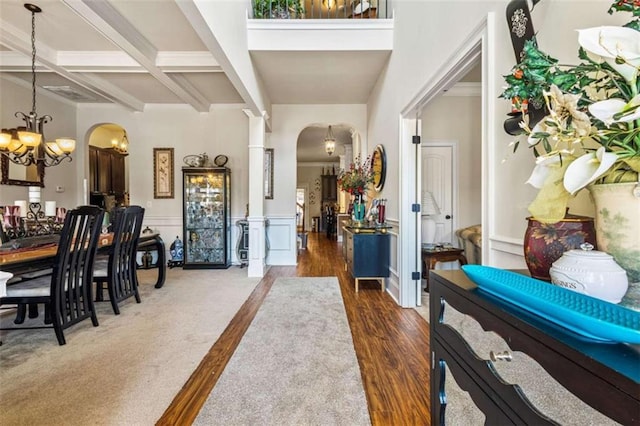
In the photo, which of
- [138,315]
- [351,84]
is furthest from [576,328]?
[351,84]

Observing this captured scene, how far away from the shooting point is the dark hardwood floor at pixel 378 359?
164cm

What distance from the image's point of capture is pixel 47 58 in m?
3.68

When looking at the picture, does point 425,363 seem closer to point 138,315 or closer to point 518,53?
point 518,53

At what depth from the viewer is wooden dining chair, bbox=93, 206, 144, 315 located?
310 cm

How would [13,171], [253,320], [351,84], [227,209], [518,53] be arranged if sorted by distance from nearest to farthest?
[518,53] < [253,320] < [13,171] < [351,84] < [227,209]

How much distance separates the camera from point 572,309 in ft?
1.81

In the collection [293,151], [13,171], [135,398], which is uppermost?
[293,151]

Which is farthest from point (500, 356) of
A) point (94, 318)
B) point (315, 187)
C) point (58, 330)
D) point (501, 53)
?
point (315, 187)

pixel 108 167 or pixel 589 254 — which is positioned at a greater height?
pixel 108 167

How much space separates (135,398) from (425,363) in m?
1.90

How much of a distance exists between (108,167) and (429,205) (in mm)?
7480

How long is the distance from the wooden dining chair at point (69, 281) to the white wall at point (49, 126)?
2.65 m

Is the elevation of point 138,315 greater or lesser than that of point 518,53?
lesser

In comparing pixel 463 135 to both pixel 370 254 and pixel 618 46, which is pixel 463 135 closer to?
pixel 370 254
